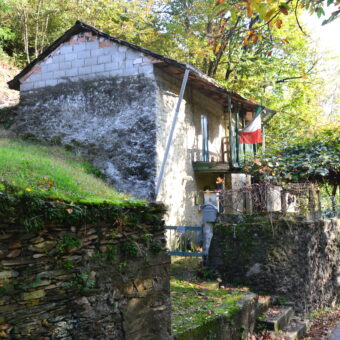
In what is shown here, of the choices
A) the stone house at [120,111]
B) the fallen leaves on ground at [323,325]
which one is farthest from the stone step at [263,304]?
the stone house at [120,111]

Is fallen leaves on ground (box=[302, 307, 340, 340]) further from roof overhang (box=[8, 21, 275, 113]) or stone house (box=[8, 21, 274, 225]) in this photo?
roof overhang (box=[8, 21, 275, 113])

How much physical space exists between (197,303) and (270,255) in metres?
2.34

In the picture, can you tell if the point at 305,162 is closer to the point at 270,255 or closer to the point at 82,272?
the point at 270,255

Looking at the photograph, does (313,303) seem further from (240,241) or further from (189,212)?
(189,212)

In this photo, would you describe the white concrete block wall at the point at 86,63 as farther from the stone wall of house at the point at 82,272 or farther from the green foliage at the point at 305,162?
the stone wall of house at the point at 82,272

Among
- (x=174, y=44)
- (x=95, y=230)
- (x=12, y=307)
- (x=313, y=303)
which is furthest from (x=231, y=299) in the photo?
(x=174, y=44)

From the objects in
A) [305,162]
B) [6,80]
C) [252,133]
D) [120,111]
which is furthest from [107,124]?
[6,80]

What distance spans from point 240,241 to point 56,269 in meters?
5.72

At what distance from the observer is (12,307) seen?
3.42 metres

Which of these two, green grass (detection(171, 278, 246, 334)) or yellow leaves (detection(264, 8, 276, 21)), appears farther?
green grass (detection(171, 278, 246, 334))

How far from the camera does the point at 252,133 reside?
1367cm

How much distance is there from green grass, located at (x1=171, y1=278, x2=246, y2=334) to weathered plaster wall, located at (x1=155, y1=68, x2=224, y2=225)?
3422mm

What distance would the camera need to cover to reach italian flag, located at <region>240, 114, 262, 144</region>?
13.7 m

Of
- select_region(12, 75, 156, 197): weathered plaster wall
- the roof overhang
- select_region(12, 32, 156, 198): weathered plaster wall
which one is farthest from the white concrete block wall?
select_region(12, 75, 156, 197): weathered plaster wall
